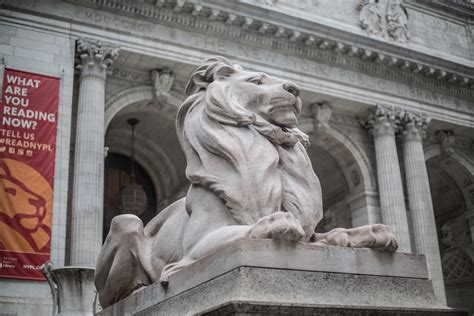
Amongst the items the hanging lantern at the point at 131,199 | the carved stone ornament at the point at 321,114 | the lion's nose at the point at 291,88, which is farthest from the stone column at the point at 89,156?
the lion's nose at the point at 291,88

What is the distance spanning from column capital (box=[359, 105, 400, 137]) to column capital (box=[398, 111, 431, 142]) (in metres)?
0.27

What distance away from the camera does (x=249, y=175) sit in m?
3.37

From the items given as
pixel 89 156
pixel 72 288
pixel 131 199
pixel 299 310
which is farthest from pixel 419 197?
pixel 299 310

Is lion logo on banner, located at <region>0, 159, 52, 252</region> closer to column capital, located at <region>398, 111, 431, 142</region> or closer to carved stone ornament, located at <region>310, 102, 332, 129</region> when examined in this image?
carved stone ornament, located at <region>310, 102, 332, 129</region>

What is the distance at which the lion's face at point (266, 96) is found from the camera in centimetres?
370

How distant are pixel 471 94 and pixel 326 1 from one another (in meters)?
6.21

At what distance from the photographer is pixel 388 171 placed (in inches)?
735

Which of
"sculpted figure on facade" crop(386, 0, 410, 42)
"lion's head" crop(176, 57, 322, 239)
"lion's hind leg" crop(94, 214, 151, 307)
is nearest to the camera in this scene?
"lion's head" crop(176, 57, 322, 239)

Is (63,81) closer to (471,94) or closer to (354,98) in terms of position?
(354,98)

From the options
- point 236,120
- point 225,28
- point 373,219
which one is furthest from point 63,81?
point 236,120

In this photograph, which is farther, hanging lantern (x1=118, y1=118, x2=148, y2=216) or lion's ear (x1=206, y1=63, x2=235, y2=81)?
hanging lantern (x1=118, y1=118, x2=148, y2=216)

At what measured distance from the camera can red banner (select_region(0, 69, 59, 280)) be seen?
40.9 feet

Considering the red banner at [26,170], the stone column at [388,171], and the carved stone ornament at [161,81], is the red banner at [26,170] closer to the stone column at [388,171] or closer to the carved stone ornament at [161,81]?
the carved stone ornament at [161,81]

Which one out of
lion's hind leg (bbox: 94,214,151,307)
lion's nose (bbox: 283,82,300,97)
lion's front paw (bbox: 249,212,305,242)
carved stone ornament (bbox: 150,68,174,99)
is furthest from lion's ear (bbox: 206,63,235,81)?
carved stone ornament (bbox: 150,68,174,99)
